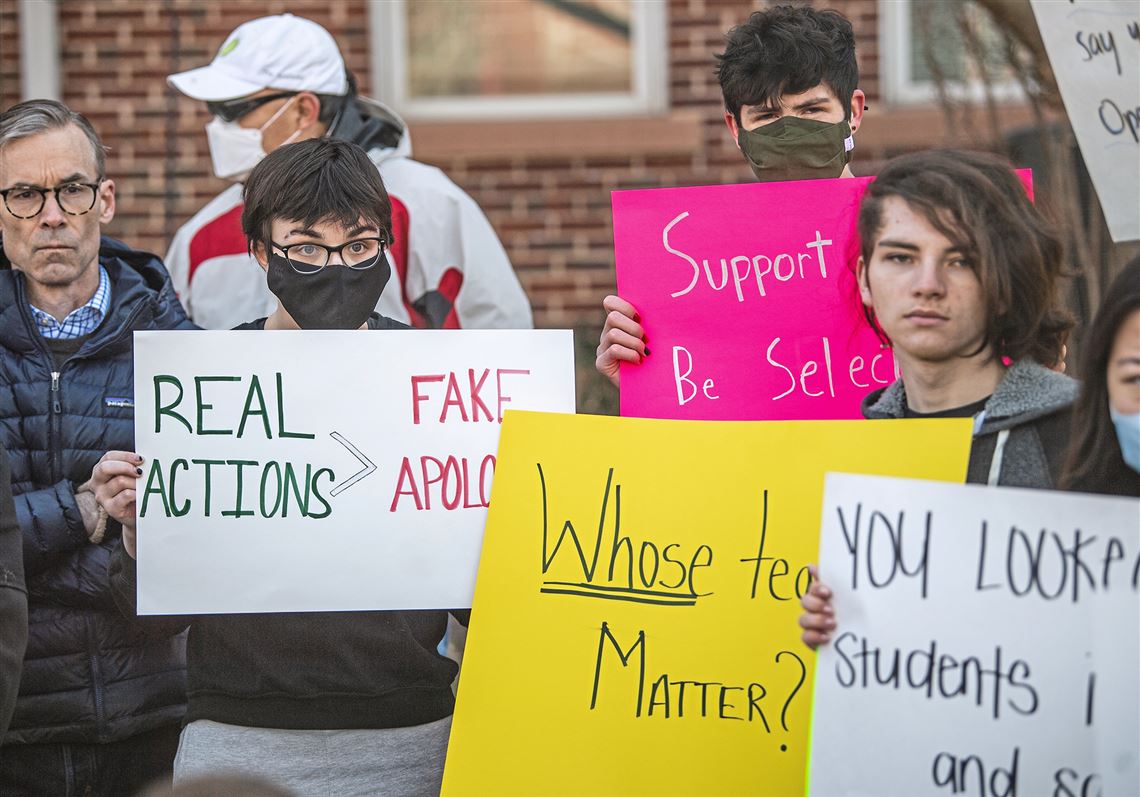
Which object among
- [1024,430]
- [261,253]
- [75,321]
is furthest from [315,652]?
[1024,430]

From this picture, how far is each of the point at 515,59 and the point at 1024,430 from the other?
18.1 feet

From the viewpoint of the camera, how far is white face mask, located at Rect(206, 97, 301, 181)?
419 cm

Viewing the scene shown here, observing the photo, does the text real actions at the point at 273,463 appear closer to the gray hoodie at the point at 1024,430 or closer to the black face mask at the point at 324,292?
the black face mask at the point at 324,292

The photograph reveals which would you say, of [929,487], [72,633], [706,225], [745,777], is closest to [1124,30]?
[706,225]

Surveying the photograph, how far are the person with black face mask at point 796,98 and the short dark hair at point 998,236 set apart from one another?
0.69 m

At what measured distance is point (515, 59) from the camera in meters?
7.52

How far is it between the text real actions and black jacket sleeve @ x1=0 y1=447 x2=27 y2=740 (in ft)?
1.03

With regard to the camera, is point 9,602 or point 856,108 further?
→ point 856,108

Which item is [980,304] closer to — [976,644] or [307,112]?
[976,644]

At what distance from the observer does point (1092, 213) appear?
19.1 feet

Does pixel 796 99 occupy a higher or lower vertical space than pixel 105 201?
higher

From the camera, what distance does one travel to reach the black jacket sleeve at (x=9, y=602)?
8.32 feet

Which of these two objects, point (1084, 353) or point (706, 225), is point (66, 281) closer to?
point (706, 225)

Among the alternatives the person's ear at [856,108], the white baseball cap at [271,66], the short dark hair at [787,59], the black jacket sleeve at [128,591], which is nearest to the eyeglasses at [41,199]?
the black jacket sleeve at [128,591]
